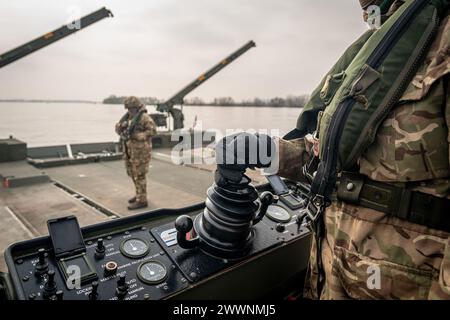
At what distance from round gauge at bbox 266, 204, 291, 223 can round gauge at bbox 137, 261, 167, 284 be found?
0.77 metres

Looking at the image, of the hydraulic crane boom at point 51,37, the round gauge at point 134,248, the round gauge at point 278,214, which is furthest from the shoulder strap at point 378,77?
the hydraulic crane boom at point 51,37

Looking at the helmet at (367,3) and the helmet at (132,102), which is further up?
Answer: the helmet at (367,3)

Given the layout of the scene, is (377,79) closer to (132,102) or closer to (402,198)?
(402,198)

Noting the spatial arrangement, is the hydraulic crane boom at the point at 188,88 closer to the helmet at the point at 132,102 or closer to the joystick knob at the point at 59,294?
the helmet at the point at 132,102

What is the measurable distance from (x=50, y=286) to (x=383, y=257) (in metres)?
1.18

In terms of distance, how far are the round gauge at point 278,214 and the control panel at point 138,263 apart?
0.35ft

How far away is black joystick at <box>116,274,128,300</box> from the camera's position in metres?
1.10

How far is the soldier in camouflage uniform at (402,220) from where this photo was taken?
881 millimetres

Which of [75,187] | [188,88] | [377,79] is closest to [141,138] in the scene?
[75,187]

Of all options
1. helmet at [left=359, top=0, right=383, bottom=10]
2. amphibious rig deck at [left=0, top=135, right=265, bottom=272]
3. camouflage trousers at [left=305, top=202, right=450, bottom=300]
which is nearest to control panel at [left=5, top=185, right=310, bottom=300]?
camouflage trousers at [left=305, top=202, right=450, bottom=300]

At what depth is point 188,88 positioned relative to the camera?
1420cm
